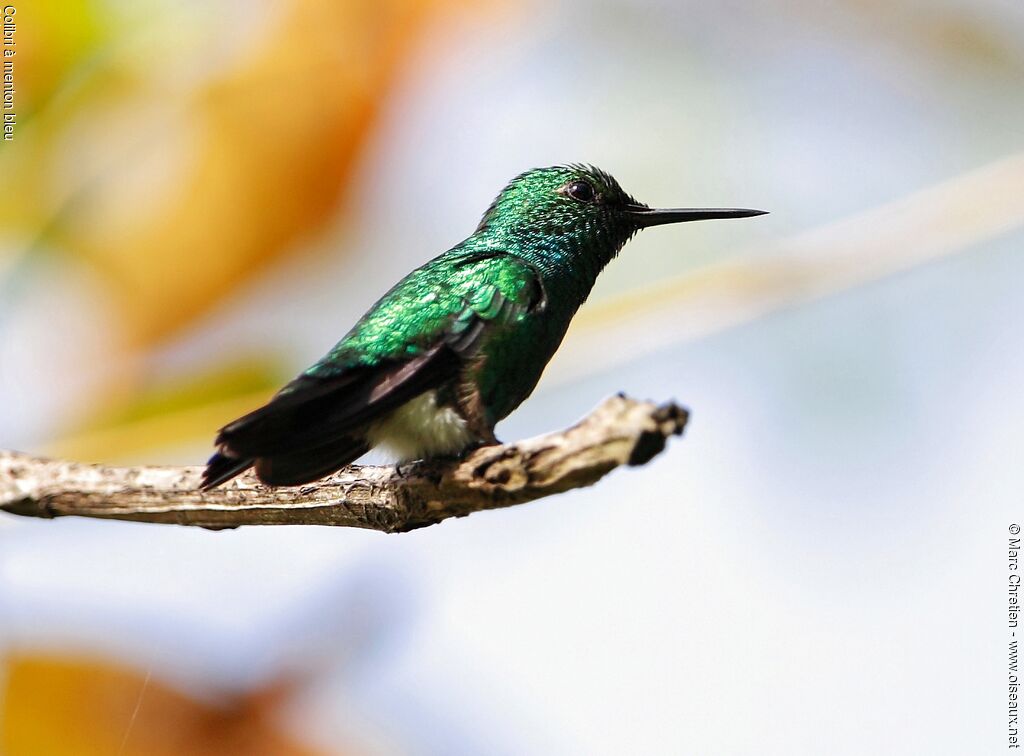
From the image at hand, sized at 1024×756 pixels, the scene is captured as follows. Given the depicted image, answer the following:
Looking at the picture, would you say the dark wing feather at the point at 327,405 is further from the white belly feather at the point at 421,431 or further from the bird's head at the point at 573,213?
the bird's head at the point at 573,213

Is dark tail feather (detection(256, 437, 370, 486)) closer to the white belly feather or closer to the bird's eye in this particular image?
the white belly feather

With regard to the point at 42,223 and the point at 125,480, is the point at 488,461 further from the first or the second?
the point at 42,223

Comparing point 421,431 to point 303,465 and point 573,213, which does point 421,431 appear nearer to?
point 303,465

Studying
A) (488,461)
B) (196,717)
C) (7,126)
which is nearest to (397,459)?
(488,461)

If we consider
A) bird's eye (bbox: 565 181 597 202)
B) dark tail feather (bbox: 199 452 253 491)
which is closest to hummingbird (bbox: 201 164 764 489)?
dark tail feather (bbox: 199 452 253 491)

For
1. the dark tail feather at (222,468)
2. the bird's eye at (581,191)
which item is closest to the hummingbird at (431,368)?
the dark tail feather at (222,468)

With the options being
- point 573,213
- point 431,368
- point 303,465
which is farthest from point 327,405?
point 573,213

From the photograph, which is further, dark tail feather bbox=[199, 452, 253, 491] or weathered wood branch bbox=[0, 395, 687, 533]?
dark tail feather bbox=[199, 452, 253, 491]
